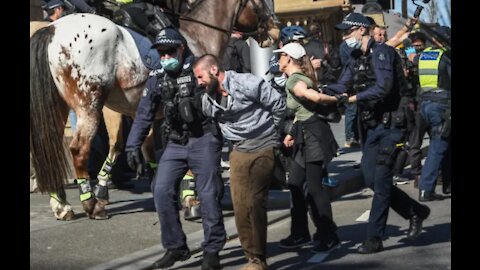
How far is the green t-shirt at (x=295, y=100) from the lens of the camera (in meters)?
7.75

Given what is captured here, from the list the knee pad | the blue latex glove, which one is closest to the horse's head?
the knee pad

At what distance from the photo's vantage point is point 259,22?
10.7 meters

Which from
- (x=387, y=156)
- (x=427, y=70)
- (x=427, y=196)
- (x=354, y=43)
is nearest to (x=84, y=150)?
(x=354, y=43)

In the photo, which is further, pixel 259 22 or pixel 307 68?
pixel 259 22

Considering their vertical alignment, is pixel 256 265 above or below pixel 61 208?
above

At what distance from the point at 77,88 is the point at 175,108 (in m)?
2.33

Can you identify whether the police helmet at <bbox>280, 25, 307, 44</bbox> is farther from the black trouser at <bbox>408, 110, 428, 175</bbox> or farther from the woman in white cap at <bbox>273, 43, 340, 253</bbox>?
the black trouser at <bbox>408, 110, 428, 175</bbox>

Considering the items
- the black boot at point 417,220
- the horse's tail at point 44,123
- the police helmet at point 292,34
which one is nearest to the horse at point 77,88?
the horse's tail at point 44,123

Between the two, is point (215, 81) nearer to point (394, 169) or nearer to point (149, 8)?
point (394, 169)

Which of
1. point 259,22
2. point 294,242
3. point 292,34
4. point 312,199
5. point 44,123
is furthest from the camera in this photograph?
point 259,22

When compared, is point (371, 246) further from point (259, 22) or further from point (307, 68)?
point (259, 22)

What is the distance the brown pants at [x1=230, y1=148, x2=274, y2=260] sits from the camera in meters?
6.76

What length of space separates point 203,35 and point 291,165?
2.60 meters

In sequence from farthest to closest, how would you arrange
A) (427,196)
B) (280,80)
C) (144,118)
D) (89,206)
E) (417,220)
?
(427,196), (280,80), (89,206), (417,220), (144,118)
